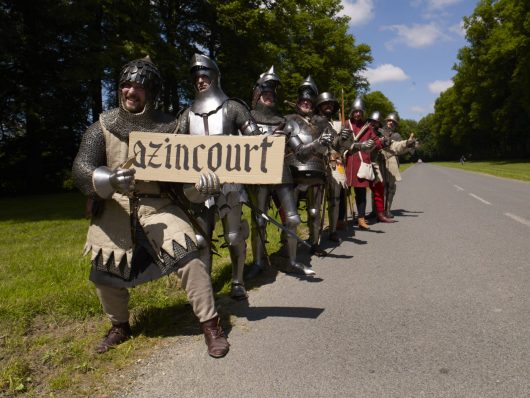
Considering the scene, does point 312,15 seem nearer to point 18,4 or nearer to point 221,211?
point 18,4

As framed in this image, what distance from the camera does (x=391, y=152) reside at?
8734 millimetres

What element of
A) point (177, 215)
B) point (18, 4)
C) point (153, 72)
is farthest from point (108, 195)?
point (18, 4)

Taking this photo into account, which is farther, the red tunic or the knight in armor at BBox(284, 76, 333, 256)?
the red tunic

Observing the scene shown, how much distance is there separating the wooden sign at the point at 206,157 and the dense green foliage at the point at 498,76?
4125 cm

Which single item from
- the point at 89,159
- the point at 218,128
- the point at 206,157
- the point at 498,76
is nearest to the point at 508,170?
the point at 498,76

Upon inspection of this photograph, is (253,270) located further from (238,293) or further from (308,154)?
(308,154)

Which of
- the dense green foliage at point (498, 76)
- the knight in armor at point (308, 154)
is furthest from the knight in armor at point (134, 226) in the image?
the dense green foliage at point (498, 76)

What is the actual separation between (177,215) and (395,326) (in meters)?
1.73

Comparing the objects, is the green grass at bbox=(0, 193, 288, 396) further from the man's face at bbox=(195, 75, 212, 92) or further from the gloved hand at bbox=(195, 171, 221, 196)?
the man's face at bbox=(195, 75, 212, 92)

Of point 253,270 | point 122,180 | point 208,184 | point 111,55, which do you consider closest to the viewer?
point 122,180

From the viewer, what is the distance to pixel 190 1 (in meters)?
18.9

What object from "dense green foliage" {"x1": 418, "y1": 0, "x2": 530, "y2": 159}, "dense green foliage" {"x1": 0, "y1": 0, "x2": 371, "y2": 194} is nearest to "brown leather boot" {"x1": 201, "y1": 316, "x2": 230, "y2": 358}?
"dense green foliage" {"x1": 0, "y1": 0, "x2": 371, "y2": 194}

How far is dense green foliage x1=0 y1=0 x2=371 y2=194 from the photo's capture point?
562 inches

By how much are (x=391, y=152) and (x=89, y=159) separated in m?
6.90
